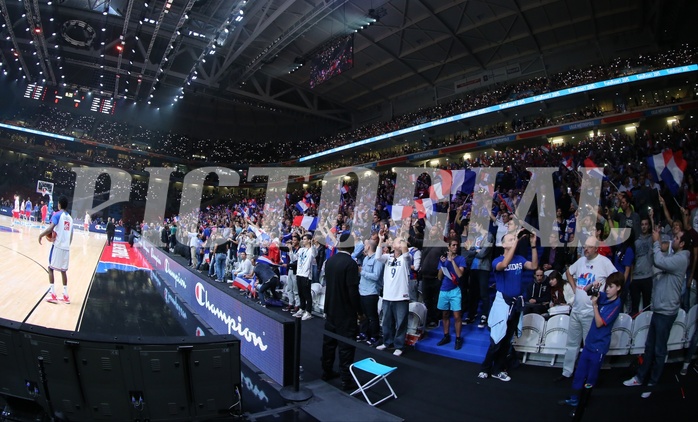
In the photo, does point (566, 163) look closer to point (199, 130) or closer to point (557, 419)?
point (557, 419)

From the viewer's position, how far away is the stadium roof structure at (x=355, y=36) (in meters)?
17.8

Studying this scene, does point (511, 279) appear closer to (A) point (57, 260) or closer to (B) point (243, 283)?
(B) point (243, 283)

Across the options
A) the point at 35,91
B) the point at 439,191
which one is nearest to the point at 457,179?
the point at 439,191

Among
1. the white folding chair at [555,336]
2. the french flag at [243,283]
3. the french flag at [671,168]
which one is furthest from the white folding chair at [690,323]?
the french flag at [243,283]

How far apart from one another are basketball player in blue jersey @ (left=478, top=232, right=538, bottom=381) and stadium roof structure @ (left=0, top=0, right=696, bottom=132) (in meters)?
14.0

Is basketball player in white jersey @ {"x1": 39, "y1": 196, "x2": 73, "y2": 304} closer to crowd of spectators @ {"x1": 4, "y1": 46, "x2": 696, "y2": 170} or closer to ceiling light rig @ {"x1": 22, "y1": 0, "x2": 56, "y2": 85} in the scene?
ceiling light rig @ {"x1": 22, "y1": 0, "x2": 56, "y2": 85}

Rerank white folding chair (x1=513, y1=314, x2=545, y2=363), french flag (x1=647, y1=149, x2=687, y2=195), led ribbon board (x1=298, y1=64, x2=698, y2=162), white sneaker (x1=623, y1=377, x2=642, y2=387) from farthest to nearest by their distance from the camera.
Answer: led ribbon board (x1=298, y1=64, x2=698, y2=162), french flag (x1=647, y1=149, x2=687, y2=195), white folding chair (x1=513, y1=314, x2=545, y2=363), white sneaker (x1=623, y1=377, x2=642, y2=387)

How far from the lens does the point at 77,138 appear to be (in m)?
36.8

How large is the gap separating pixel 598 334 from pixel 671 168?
5.66 metres

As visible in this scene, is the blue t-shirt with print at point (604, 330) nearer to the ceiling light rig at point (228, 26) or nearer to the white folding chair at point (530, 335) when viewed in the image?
the white folding chair at point (530, 335)

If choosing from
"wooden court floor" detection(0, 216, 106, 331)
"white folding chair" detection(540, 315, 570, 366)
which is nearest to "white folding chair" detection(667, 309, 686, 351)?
"white folding chair" detection(540, 315, 570, 366)

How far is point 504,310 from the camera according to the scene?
15.1 feet

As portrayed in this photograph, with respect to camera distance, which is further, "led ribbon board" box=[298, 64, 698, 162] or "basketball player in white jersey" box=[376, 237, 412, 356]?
"led ribbon board" box=[298, 64, 698, 162]

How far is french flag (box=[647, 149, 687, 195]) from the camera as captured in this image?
24.2 ft
